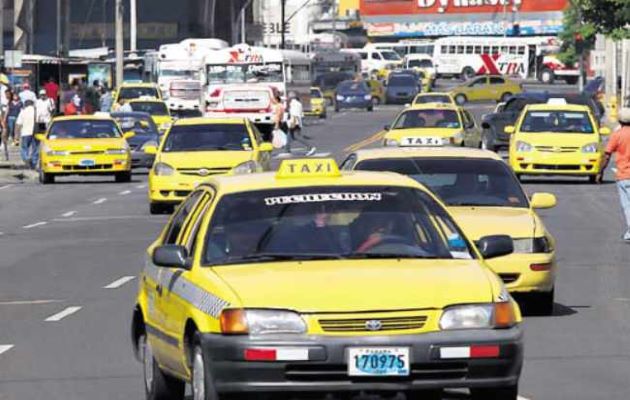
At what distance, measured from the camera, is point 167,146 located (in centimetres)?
3241

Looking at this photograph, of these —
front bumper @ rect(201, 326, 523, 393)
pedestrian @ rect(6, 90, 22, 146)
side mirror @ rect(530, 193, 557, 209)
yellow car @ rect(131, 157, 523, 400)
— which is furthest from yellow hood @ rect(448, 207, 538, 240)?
pedestrian @ rect(6, 90, 22, 146)

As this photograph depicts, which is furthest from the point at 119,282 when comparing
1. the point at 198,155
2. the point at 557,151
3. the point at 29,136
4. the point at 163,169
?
the point at 29,136

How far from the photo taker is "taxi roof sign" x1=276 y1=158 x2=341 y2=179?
11.1 m

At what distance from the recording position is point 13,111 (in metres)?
55.3

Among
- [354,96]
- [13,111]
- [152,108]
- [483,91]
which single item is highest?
[13,111]

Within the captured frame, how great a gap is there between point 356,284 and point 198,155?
870 inches

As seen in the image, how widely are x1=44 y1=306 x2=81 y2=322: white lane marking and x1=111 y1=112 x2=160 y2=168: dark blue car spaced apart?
1110 inches

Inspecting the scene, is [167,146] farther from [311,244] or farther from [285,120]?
[285,120]

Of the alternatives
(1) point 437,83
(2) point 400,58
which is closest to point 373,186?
(1) point 437,83

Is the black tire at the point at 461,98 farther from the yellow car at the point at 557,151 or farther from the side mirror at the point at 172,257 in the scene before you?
the side mirror at the point at 172,257

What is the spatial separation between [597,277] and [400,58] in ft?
441

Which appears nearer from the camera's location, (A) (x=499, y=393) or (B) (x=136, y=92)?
(A) (x=499, y=393)

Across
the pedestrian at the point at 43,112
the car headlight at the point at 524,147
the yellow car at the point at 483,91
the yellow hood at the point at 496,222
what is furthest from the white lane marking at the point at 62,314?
the yellow car at the point at 483,91

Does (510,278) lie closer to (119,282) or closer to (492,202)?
(492,202)
